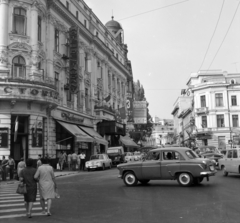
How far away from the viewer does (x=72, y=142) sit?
34.0 m

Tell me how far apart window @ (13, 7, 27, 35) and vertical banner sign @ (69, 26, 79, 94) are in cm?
655

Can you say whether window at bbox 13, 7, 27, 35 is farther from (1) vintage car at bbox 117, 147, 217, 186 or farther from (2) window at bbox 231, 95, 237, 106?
(2) window at bbox 231, 95, 237, 106

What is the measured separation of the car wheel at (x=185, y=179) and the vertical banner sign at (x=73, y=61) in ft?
67.5

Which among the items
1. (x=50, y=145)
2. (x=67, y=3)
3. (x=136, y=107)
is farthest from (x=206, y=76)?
(x=50, y=145)

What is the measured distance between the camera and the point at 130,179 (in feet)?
48.6

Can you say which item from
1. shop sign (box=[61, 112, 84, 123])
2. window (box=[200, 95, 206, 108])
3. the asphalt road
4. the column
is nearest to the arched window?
the column

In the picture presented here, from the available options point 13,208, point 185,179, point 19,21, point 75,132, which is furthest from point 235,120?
point 13,208

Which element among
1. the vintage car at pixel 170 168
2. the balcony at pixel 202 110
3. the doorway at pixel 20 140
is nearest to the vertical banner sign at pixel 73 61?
the doorway at pixel 20 140

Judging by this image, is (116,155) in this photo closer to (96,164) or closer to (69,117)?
(69,117)

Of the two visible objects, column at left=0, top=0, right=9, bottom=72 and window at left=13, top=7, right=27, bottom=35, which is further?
window at left=13, top=7, right=27, bottom=35

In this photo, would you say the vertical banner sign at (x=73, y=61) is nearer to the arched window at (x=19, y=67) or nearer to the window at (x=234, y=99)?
the arched window at (x=19, y=67)

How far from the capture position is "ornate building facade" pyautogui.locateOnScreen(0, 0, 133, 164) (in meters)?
25.2

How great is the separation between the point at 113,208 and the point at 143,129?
2574 inches

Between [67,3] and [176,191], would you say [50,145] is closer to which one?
[67,3]
